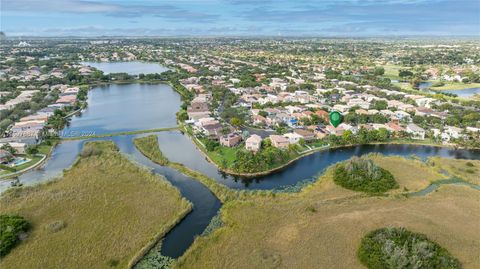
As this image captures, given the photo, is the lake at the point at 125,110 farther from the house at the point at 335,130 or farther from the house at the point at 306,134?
the house at the point at 335,130

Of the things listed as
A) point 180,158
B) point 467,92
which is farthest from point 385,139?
point 467,92

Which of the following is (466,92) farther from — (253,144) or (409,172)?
(253,144)

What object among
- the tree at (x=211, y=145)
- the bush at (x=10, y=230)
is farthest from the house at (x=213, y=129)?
the bush at (x=10, y=230)

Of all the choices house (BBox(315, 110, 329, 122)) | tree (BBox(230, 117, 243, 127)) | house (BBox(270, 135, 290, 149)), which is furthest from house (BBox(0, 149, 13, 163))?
house (BBox(315, 110, 329, 122))

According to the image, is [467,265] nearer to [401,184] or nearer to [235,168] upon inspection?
[401,184]

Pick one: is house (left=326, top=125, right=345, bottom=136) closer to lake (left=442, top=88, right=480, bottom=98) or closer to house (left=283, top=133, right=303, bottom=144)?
house (left=283, top=133, right=303, bottom=144)

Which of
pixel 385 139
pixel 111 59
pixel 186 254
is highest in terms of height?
pixel 111 59

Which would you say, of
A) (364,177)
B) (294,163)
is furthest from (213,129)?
(364,177)
